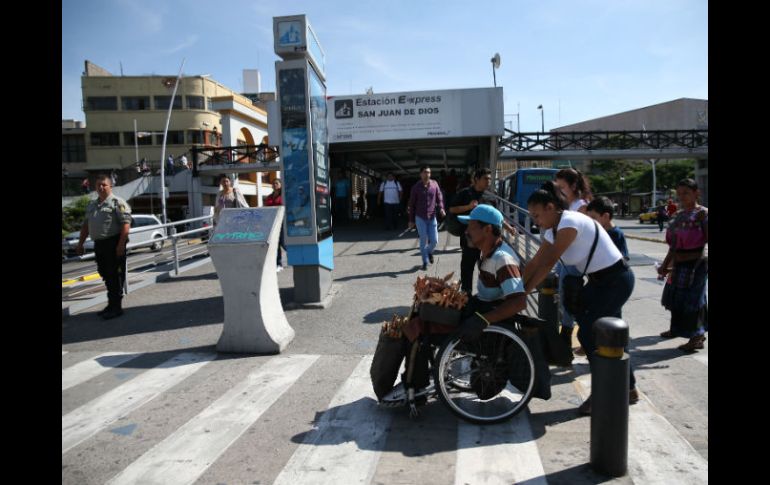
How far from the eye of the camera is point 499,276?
4.01 m

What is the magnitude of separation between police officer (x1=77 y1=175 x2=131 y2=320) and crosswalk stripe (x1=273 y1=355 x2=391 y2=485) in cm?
454

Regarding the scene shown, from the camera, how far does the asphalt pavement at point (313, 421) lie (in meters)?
3.33

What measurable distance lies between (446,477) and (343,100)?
1776 cm

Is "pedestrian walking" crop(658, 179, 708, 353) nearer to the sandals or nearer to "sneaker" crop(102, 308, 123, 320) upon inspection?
the sandals

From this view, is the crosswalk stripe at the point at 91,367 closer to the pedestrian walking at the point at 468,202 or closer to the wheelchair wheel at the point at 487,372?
the wheelchair wheel at the point at 487,372

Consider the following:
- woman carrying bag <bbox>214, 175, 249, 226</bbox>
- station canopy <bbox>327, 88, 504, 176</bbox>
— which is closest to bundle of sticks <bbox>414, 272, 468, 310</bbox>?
woman carrying bag <bbox>214, 175, 249, 226</bbox>

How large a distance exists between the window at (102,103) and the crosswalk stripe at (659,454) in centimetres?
5776

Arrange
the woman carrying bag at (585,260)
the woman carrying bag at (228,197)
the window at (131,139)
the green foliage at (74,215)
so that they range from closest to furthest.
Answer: the woman carrying bag at (585,260) < the woman carrying bag at (228,197) < the green foliage at (74,215) < the window at (131,139)

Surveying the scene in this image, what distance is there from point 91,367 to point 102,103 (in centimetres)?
5453

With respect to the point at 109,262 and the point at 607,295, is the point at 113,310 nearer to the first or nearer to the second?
the point at 109,262

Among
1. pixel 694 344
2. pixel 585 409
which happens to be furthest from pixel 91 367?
pixel 694 344

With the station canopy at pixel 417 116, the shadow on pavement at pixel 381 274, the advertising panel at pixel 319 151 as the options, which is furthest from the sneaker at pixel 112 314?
the station canopy at pixel 417 116

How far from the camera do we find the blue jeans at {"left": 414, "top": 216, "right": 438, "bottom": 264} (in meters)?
10.2
